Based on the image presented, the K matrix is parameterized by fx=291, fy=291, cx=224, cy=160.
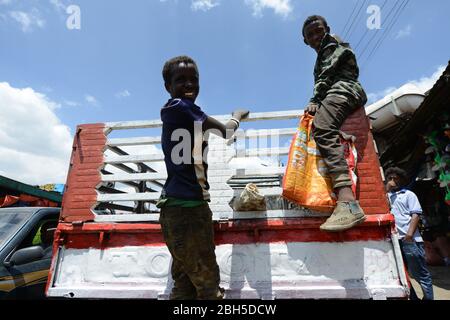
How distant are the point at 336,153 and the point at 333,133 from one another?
0.19m

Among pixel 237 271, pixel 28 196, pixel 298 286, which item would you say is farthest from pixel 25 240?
pixel 28 196

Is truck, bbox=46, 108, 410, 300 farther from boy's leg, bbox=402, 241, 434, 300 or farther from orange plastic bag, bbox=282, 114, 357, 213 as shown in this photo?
boy's leg, bbox=402, 241, 434, 300

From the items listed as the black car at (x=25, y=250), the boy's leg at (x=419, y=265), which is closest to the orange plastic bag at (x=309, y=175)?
the boy's leg at (x=419, y=265)

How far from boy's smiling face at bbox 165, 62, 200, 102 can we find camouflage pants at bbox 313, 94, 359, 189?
998 mm

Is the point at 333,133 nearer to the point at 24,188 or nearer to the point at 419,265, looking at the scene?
the point at 419,265

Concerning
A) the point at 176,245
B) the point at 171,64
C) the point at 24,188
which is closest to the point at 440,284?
the point at 176,245

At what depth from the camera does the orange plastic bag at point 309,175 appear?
2.12m

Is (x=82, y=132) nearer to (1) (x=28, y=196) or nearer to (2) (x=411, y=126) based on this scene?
(2) (x=411, y=126)

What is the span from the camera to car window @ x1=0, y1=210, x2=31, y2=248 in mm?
3090

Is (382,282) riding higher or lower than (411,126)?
lower

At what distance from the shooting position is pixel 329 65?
2604 mm

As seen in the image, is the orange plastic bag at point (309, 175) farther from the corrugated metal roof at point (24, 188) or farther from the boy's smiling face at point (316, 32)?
the corrugated metal roof at point (24, 188)

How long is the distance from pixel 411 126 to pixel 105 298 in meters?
6.26

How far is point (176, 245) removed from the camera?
1.78m
